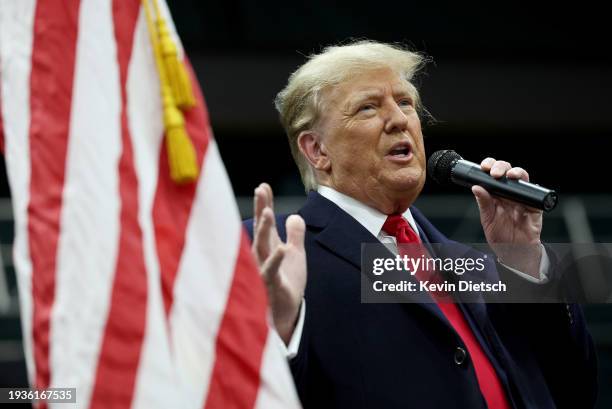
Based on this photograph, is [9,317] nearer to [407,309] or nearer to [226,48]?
[226,48]

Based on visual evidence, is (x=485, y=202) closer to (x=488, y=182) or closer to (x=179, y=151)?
(x=488, y=182)

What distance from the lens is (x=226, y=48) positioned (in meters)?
6.42

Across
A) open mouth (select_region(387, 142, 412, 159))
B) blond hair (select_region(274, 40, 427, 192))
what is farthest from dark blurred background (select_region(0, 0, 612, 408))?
open mouth (select_region(387, 142, 412, 159))

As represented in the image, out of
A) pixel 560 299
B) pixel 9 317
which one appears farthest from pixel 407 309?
pixel 9 317

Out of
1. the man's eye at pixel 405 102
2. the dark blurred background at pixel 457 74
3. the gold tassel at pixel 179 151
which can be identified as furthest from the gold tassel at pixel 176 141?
the dark blurred background at pixel 457 74

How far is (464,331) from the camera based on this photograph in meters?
2.25

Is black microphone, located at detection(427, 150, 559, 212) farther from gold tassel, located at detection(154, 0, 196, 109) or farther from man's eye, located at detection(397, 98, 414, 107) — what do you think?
gold tassel, located at detection(154, 0, 196, 109)

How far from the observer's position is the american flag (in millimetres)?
1578

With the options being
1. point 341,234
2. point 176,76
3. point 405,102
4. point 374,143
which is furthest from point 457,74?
point 176,76

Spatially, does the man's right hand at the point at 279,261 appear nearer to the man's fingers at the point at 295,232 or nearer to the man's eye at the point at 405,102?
the man's fingers at the point at 295,232

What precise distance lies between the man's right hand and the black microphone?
409mm

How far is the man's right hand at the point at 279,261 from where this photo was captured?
1832 millimetres

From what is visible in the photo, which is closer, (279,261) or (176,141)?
(176,141)

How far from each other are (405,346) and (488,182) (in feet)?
1.15
